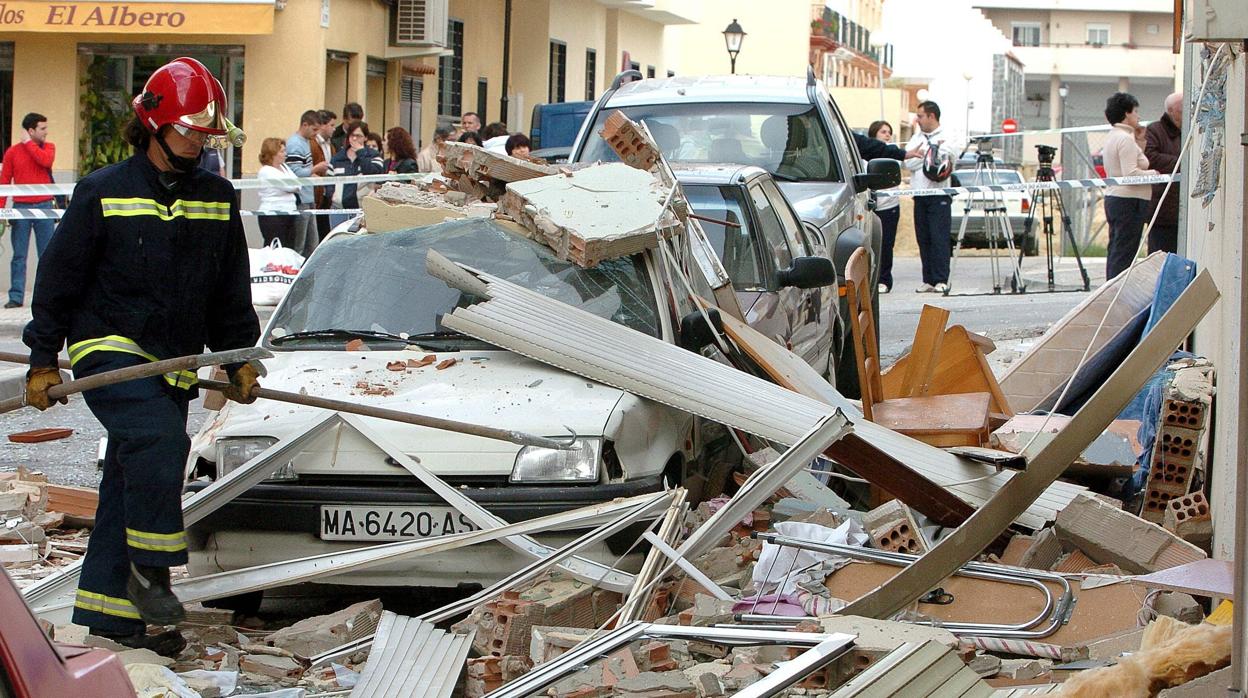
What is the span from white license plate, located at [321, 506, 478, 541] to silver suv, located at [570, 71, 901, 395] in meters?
5.99

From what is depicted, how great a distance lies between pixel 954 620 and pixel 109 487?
286cm

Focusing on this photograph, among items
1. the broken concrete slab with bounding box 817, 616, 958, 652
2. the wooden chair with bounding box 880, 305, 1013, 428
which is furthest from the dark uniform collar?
the wooden chair with bounding box 880, 305, 1013, 428

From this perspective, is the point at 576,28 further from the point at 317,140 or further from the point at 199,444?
the point at 199,444

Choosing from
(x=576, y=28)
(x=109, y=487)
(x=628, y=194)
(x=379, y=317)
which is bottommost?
(x=109, y=487)

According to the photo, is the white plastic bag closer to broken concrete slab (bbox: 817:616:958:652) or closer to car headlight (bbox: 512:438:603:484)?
car headlight (bbox: 512:438:603:484)

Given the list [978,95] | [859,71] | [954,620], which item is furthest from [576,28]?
[859,71]

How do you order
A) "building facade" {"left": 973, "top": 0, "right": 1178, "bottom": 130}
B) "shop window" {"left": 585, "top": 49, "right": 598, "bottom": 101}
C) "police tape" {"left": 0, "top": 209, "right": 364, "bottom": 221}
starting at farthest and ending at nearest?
"building facade" {"left": 973, "top": 0, "right": 1178, "bottom": 130} < "shop window" {"left": 585, "top": 49, "right": 598, "bottom": 101} < "police tape" {"left": 0, "top": 209, "right": 364, "bottom": 221}

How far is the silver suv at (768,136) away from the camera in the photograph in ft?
37.4

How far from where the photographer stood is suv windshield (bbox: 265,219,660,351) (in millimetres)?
6496

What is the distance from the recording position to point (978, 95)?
229ft

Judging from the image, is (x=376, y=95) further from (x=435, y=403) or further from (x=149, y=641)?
(x=149, y=641)

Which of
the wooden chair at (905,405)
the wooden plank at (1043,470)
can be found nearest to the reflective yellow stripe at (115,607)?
the wooden plank at (1043,470)

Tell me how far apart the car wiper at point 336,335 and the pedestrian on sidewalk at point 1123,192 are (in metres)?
9.10

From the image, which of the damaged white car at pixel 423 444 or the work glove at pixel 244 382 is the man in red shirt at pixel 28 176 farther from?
the work glove at pixel 244 382
